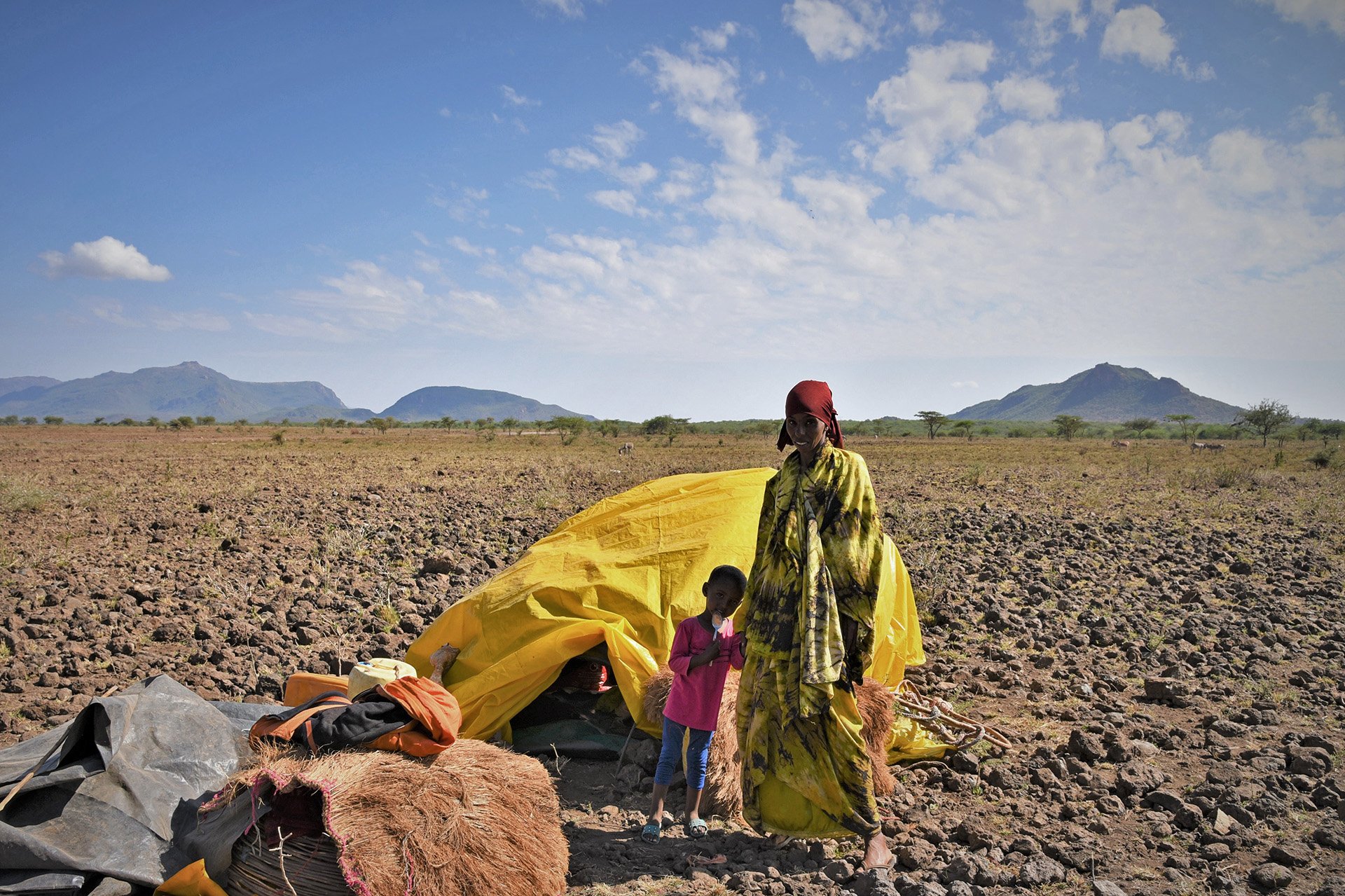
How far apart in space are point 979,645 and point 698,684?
127 inches

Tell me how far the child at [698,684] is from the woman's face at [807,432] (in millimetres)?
614

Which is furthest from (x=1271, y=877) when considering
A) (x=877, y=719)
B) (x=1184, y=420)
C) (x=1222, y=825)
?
(x=1184, y=420)

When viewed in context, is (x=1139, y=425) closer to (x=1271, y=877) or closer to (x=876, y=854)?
(x=1271, y=877)

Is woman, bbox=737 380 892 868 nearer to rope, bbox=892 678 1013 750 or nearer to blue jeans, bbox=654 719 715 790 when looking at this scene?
blue jeans, bbox=654 719 715 790

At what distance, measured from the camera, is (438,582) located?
6.99 metres

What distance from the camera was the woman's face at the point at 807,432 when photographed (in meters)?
3.04

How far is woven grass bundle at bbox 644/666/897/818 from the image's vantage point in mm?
3428

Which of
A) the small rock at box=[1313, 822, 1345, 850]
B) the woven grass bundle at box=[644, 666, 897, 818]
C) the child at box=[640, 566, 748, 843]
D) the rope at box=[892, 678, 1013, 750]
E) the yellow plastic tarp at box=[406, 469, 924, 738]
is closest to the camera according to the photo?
the small rock at box=[1313, 822, 1345, 850]

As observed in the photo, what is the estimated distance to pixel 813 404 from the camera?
10.0ft

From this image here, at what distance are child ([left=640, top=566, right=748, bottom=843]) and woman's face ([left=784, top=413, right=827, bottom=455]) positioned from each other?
2.01 ft

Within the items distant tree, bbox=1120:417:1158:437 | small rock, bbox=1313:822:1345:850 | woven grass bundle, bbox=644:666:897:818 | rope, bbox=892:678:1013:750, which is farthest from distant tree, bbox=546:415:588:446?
distant tree, bbox=1120:417:1158:437

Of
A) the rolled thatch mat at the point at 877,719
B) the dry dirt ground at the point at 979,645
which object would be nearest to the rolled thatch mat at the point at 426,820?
the dry dirt ground at the point at 979,645

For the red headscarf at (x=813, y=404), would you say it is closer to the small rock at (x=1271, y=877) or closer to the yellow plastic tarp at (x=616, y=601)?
the yellow plastic tarp at (x=616, y=601)

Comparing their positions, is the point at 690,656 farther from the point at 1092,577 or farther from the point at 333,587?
the point at 1092,577
